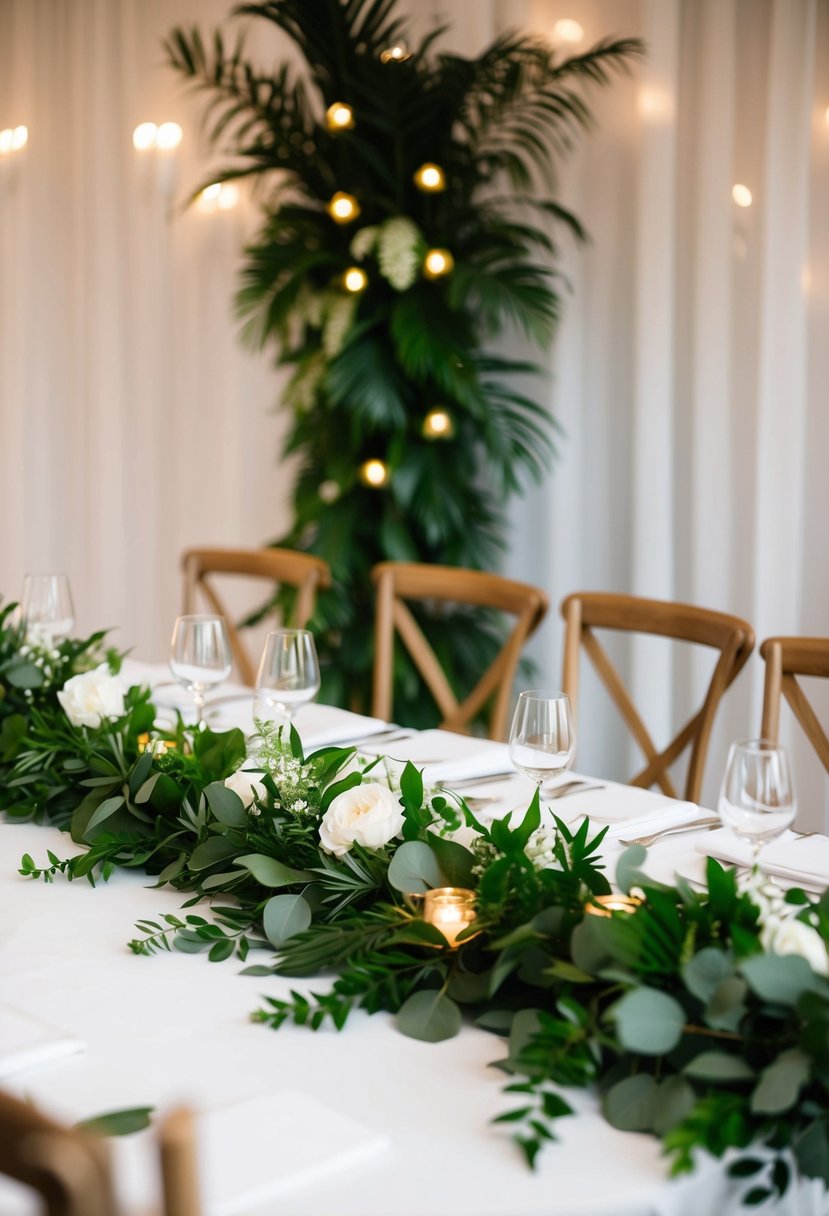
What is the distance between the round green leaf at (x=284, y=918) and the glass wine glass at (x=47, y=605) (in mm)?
1029

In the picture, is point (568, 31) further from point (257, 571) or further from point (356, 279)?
point (257, 571)

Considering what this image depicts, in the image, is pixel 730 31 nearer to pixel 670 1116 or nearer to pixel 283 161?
pixel 283 161

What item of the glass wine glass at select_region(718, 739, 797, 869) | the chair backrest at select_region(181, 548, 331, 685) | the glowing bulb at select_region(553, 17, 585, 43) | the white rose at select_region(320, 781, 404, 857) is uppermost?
the glowing bulb at select_region(553, 17, 585, 43)

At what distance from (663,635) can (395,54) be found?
6.47ft

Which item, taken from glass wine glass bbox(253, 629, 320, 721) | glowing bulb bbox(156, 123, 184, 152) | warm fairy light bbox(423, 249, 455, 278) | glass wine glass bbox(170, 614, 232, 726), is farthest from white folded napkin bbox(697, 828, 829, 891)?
glowing bulb bbox(156, 123, 184, 152)

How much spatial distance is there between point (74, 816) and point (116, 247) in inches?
157

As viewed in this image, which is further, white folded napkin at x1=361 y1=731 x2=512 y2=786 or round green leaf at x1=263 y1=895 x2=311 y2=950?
white folded napkin at x1=361 y1=731 x2=512 y2=786

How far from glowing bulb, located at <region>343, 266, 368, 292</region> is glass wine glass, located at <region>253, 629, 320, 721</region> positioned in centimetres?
184

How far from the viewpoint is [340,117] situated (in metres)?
3.24

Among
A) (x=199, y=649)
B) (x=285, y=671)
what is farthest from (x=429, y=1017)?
(x=199, y=649)

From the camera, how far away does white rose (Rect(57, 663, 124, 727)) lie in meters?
1.62

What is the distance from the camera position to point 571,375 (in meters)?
3.56

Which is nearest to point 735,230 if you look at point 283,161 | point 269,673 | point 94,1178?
point 283,161

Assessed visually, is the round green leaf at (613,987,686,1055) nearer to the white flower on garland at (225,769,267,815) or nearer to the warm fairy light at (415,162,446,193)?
the white flower on garland at (225,769,267,815)
